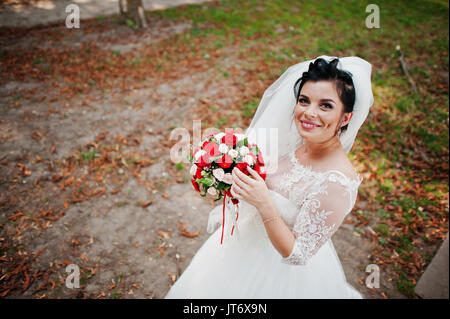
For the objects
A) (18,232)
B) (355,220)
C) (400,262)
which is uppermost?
(18,232)

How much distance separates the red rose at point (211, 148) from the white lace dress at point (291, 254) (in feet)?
1.90

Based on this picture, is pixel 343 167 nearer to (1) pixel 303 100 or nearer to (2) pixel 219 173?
(1) pixel 303 100

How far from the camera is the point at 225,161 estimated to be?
1900mm

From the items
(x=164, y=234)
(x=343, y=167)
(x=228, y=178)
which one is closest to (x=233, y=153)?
(x=228, y=178)

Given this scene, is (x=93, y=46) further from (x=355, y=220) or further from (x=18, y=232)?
(x=355, y=220)

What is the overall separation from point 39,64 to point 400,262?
9.19 m

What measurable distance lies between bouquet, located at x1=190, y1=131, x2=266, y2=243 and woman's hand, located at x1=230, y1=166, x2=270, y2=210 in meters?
0.07

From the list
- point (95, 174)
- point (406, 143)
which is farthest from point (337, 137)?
point (406, 143)

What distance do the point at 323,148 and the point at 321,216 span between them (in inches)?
22.3

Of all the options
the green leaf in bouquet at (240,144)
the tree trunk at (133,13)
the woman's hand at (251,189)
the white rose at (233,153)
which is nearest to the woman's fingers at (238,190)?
the woman's hand at (251,189)

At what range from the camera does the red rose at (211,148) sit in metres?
1.98

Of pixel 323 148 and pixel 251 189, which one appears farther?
pixel 323 148
